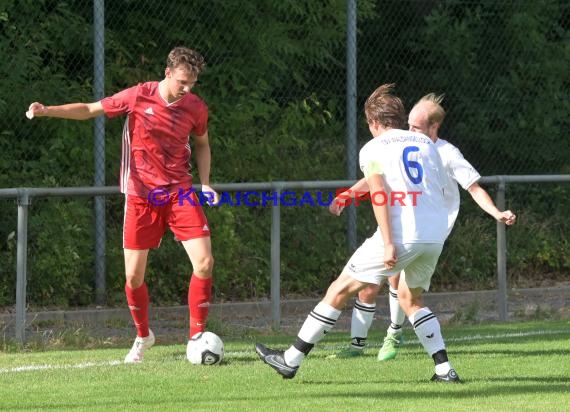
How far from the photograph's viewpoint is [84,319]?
38.3 feet

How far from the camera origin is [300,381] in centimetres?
807

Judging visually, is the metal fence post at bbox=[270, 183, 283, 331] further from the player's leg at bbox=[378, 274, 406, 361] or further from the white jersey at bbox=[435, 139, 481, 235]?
the white jersey at bbox=[435, 139, 481, 235]

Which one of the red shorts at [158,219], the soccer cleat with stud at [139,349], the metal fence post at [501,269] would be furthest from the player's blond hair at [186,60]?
the metal fence post at [501,269]

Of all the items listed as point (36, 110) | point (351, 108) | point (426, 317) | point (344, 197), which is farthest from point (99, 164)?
point (426, 317)

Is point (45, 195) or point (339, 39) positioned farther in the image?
point (339, 39)

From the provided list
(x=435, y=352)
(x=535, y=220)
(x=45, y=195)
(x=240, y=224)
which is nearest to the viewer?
(x=435, y=352)

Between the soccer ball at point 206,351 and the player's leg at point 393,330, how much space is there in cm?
110

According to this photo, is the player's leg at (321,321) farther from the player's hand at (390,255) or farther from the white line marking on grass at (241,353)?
the white line marking on grass at (241,353)

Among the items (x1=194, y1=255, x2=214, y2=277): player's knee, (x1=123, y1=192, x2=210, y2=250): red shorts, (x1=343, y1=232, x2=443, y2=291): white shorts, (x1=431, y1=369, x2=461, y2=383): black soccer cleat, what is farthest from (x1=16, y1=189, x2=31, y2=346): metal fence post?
(x1=431, y1=369, x2=461, y2=383): black soccer cleat

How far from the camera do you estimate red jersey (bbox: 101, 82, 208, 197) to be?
29.9 feet

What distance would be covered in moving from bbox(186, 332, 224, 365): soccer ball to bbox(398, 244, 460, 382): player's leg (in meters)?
1.44

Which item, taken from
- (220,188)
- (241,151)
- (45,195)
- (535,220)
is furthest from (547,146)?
(45,195)

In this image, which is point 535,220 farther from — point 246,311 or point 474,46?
point 246,311

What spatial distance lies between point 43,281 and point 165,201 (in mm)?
3303
